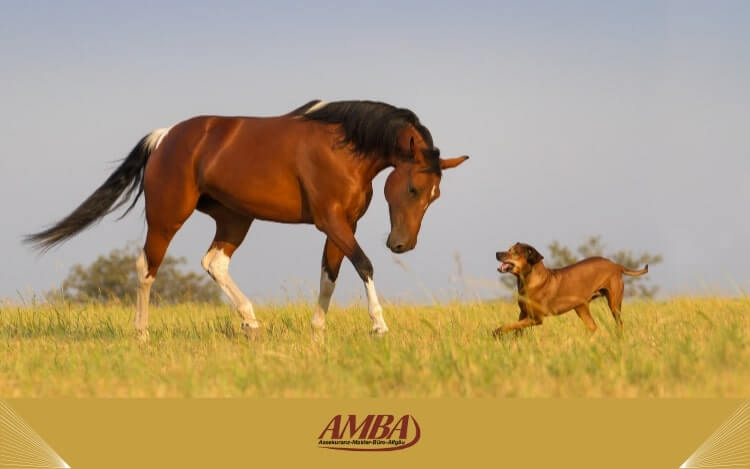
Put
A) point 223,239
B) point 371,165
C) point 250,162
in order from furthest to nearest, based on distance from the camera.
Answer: point 223,239, point 250,162, point 371,165

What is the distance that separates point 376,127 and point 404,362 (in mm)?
2630

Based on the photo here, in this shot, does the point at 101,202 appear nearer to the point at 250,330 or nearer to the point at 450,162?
the point at 250,330

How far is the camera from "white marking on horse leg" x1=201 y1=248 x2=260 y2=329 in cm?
795

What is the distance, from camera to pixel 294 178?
7504mm

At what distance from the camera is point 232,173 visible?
25.1 ft

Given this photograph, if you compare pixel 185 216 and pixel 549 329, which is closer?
pixel 549 329

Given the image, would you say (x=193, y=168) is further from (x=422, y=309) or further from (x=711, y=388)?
(x=711, y=388)

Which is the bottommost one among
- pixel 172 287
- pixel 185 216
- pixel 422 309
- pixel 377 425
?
pixel 172 287

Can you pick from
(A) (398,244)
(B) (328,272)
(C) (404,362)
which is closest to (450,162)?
(A) (398,244)

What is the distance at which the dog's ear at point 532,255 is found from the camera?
6.70 metres

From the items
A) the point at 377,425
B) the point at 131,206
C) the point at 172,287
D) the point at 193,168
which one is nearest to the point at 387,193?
the point at 193,168

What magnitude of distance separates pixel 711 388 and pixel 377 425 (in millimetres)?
1934

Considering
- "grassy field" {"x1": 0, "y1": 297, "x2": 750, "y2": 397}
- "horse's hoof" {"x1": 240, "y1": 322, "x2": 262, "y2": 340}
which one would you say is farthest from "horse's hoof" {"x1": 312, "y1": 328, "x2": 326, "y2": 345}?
"horse's hoof" {"x1": 240, "y1": 322, "x2": 262, "y2": 340}

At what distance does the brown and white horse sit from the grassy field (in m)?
0.74
